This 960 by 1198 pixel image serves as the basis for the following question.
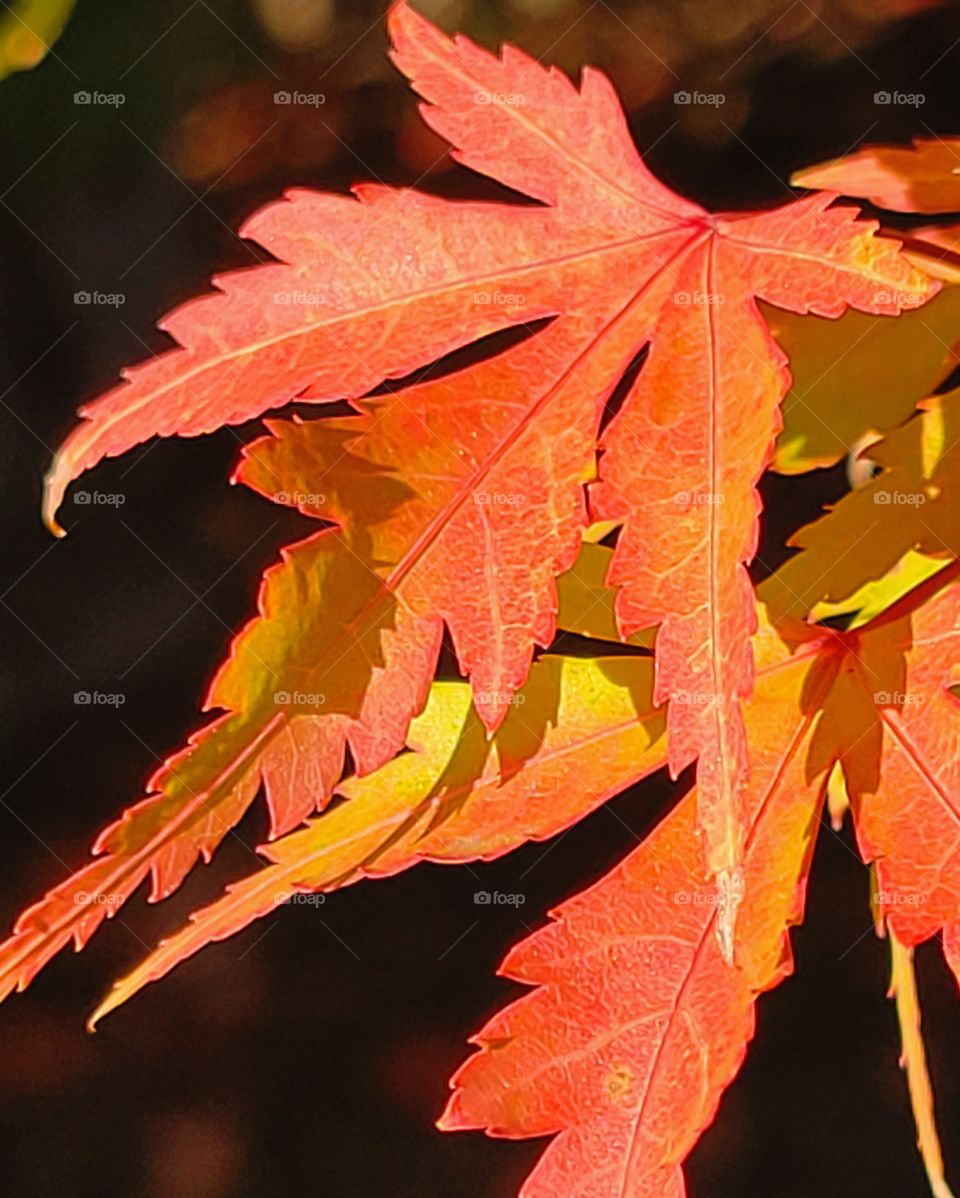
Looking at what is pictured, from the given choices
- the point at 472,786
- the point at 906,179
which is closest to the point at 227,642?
the point at 472,786

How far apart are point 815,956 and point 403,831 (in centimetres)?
21

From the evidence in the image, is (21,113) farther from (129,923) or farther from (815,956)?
(815,956)

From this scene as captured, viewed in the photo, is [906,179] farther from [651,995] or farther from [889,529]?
[651,995]

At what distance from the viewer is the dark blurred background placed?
1.29 feet

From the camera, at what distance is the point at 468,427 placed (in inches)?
9.2

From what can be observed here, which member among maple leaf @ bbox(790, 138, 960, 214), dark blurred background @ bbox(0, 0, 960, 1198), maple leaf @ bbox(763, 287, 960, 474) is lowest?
dark blurred background @ bbox(0, 0, 960, 1198)

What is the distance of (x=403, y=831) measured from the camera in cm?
29

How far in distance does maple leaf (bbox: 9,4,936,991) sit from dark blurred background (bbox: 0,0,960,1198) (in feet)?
0.54

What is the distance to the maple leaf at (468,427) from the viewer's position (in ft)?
0.71

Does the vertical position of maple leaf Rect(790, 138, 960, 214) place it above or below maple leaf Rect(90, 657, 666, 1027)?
above

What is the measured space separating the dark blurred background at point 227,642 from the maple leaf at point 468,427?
163mm

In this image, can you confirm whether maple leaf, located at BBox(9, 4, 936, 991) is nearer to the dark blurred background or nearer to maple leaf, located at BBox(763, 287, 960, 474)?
maple leaf, located at BBox(763, 287, 960, 474)

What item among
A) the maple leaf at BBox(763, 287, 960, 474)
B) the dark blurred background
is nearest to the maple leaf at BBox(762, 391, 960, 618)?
the maple leaf at BBox(763, 287, 960, 474)

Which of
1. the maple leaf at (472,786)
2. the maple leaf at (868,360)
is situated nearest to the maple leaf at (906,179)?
the maple leaf at (868,360)
